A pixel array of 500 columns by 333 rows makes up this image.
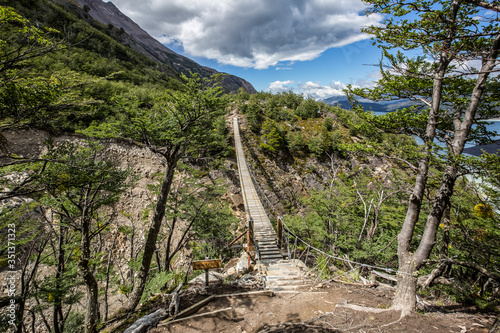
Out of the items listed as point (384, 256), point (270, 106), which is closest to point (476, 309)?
point (384, 256)

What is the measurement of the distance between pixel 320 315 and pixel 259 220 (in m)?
6.65

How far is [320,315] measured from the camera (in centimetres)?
360

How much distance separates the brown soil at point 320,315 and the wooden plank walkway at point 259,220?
2996 mm

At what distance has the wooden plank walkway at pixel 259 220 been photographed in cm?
792

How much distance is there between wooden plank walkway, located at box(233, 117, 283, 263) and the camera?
7918 mm

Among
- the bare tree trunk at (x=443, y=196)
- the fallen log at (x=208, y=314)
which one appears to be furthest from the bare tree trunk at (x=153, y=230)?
the bare tree trunk at (x=443, y=196)

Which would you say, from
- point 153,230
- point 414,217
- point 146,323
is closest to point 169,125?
point 153,230

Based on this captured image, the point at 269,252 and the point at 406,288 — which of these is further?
the point at 269,252

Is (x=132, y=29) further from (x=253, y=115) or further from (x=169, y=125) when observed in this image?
(x=169, y=125)

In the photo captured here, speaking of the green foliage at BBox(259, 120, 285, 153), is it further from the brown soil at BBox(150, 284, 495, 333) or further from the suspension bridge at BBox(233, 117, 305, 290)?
the brown soil at BBox(150, 284, 495, 333)

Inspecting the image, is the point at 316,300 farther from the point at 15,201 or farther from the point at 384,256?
the point at 15,201

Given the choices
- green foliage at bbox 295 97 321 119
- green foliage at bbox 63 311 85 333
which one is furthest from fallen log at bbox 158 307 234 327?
green foliage at bbox 295 97 321 119

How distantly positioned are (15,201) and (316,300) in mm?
13695

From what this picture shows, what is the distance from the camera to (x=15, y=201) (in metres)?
9.17
